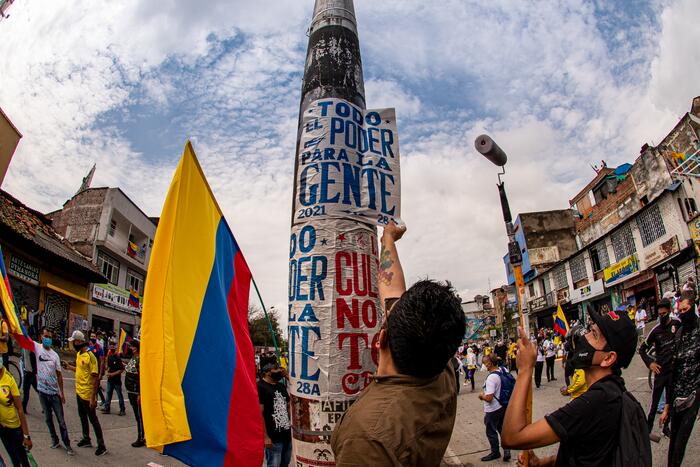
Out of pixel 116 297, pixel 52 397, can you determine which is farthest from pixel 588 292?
pixel 116 297

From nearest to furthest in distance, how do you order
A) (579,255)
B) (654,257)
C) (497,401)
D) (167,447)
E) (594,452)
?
(594,452)
(167,447)
(497,401)
(654,257)
(579,255)

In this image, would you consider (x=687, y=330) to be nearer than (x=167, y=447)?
No

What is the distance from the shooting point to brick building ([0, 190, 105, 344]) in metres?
18.9

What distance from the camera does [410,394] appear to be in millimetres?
1417

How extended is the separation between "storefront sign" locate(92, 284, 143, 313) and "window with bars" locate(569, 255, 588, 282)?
34342 millimetres

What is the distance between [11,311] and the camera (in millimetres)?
5180

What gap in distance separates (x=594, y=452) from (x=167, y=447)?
2437 mm

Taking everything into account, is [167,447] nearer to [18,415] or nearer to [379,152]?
[379,152]

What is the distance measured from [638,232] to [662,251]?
2.89 m

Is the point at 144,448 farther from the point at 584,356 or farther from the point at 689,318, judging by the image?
the point at 689,318

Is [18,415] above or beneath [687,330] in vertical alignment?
beneath

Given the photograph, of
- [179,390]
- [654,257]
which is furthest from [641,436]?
[654,257]

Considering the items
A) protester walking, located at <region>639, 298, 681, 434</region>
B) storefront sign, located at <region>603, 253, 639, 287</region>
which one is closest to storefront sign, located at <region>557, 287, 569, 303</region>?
storefront sign, located at <region>603, 253, 639, 287</region>

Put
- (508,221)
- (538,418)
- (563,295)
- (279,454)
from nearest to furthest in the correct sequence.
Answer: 1. (508,221)
2. (279,454)
3. (538,418)
4. (563,295)
